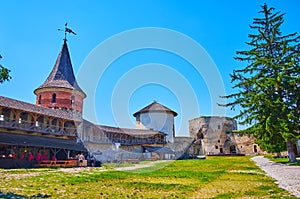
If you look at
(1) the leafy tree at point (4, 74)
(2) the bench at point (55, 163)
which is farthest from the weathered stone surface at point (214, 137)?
(1) the leafy tree at point (4, 74)

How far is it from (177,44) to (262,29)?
25.8 ft

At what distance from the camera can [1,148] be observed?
22953 mm

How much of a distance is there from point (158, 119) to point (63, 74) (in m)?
20.7

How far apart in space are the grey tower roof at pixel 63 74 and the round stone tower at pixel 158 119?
670 inches

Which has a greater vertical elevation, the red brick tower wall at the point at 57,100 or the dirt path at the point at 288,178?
the red brick tower wall at the point at 57,100

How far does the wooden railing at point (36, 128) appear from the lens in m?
23.8

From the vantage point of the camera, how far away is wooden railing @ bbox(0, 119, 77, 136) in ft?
78.2

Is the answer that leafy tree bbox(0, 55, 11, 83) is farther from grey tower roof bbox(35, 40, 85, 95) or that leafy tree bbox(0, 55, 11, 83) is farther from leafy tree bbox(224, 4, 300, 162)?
grey tower roof bbox(35, 40, 85, 95)

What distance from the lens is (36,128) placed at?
26.5 meters

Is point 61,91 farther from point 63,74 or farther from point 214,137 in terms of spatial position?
point 214,137

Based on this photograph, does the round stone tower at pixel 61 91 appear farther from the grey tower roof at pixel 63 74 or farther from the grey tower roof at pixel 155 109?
the grey tower roof at pixel 155 109

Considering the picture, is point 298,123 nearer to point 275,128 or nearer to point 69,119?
point 275,128

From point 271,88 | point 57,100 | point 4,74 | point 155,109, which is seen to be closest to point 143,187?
point 4,74

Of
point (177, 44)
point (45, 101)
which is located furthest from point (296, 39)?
point (45, 101)
